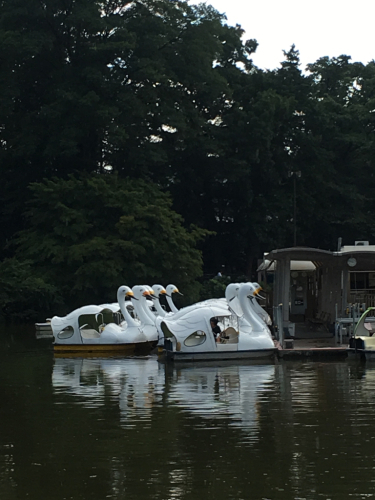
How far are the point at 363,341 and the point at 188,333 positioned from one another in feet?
16.9

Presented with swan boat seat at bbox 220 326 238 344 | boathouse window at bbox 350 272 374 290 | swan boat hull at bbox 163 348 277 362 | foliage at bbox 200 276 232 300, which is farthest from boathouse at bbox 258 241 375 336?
foliage at bbox 200 276 232 300

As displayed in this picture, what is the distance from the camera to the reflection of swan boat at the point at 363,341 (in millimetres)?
28906

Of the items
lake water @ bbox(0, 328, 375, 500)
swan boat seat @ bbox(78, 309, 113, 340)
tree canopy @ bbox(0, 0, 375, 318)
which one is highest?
tree canopy @ bbox(0, 0, 375, 318)

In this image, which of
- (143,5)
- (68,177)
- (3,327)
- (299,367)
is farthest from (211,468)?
(143,5)

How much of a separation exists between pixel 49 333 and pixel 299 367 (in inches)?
780

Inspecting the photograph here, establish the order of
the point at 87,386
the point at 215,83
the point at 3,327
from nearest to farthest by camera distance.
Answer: the point at 87,386 < the point at 3,327 < the point at 215,83

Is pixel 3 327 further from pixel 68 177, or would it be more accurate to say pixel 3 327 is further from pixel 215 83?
pixel 215 83

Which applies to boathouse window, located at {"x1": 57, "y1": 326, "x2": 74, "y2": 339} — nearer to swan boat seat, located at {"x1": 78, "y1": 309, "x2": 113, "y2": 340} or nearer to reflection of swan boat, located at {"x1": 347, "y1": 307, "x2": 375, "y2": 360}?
swan boat seat, located at {"x1": 78, "y1": 309, "x2": 113, "y2": 340}

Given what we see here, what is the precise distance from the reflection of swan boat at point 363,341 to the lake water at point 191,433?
0.84 metres

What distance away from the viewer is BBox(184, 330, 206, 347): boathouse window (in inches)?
1204

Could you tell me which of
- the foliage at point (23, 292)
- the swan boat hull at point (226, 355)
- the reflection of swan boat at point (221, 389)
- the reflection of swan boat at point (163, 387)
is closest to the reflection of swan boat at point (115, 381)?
the reflection of swan boat at point (163, 387)

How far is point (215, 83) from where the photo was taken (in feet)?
212

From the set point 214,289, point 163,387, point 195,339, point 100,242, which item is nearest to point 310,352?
point 195,339

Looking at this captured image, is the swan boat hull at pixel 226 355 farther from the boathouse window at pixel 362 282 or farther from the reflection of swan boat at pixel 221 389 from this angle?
the boathouse window at pixel 362 282
